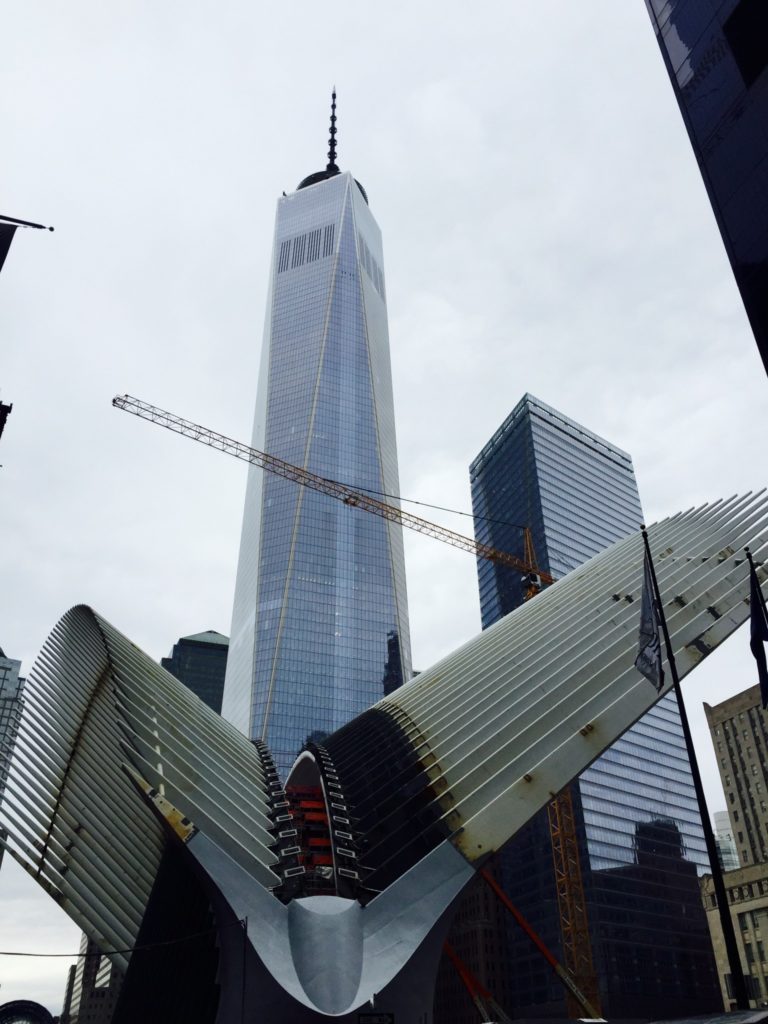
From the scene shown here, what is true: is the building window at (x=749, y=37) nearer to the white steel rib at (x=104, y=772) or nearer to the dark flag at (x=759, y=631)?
the dark flag at (x=759, y=631)

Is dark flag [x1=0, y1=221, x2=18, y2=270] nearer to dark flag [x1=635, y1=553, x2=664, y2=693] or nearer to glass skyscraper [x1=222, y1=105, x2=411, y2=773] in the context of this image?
dark flag [x1=635, y1=553, x2=664, y2=693]

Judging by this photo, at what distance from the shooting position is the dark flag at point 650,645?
22984 millimetres

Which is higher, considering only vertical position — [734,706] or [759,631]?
[734,706]

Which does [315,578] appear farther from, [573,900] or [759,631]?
[759,631]

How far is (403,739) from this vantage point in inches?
1355

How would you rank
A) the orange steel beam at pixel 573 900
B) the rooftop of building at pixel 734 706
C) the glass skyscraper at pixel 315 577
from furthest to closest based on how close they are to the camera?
the glass skyscraper at pixel 315 577 → the rooftop of building at pixel 734 706 → the orange steel beam at pixel 573 900

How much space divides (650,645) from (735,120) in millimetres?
20215

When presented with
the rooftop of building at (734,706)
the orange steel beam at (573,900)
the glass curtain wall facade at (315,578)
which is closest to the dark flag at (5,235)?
the orange steel beam at (573,900)

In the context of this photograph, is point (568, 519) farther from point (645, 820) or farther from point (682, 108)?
point (682, 108)

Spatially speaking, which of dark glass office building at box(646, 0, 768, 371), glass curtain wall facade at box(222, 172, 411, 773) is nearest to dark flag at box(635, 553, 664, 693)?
dark glass office building at box(646, 0, 768, 371)

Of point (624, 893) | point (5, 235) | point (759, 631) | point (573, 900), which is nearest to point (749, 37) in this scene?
point (759, 631)

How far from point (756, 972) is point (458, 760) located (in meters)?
79.0

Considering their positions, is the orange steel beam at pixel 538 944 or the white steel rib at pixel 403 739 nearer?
the white steel rib at pixel 403 739

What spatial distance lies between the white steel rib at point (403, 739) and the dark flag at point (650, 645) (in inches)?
179
